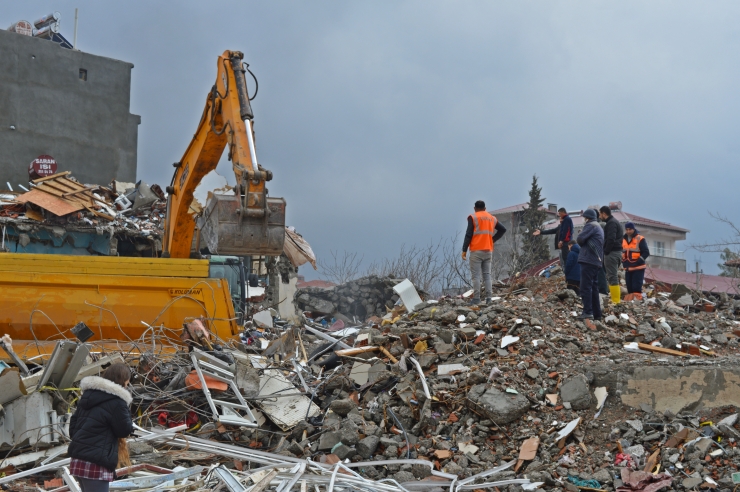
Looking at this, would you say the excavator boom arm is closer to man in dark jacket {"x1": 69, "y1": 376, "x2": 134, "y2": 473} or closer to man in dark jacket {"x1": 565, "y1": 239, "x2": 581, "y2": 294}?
man in dark jacket {"x1": 69, "y1": 376, "x2": 134, "y2": 473}

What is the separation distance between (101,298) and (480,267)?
571 centimetres

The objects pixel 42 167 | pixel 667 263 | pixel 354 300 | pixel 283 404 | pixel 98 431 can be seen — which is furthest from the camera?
pixel 667 263

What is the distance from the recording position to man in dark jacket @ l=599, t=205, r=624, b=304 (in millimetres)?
11508

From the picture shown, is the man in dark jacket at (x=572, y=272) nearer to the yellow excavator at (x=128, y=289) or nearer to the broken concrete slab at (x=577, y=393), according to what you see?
the broken concrete slab at (x=577, y=393)

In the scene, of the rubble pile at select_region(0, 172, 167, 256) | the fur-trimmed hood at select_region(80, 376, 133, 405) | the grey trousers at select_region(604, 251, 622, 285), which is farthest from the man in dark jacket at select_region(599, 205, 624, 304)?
the rubble pile at select_region(0, 172, 167, 256)

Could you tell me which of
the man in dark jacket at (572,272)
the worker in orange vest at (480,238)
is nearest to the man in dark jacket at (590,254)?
the worker in orange vest at (480,238)

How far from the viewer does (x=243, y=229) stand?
7141 mm

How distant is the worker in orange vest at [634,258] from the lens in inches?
558

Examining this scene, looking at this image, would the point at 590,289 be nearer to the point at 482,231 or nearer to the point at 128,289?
the point at 482,231

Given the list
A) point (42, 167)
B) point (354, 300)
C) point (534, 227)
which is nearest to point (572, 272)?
point (354, 300)

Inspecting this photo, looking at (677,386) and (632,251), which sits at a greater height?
(632,251)

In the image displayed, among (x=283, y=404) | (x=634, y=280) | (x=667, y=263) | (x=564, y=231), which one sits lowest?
(x=283, y=404)

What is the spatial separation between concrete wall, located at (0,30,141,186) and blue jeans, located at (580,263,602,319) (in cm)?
2218

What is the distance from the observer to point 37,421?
6.73m
